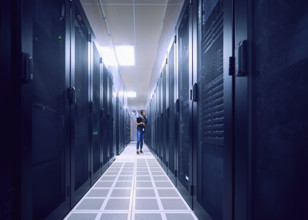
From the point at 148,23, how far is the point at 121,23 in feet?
1.71

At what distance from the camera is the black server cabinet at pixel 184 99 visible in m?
1.92

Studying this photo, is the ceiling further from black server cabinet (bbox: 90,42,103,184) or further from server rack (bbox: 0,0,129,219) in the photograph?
server rack (bbox: 0,0,129,219)

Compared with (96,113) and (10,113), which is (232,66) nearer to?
(10,113)

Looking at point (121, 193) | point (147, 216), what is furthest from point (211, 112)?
point (121, 193)

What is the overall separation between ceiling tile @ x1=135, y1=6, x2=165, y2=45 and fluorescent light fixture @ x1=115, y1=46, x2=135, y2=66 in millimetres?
490

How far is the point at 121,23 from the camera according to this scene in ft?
13.2

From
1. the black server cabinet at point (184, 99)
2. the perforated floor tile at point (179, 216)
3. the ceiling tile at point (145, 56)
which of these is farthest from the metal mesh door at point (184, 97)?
the ceiling tile at point (145, 56)

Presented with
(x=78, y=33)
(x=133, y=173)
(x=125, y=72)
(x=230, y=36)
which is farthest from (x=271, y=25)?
(x=125, y=72)

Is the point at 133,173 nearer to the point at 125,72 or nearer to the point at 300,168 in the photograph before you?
the point at 300,168

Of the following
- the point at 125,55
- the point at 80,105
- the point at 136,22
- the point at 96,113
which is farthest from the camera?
the point at 125,55

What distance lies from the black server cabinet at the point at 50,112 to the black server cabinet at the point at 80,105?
16 centimetres

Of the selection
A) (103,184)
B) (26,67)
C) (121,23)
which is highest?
(121,23)

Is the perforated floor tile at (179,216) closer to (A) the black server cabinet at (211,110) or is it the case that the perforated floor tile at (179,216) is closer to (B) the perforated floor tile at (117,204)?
(A) the black server cabinet at (211,110)

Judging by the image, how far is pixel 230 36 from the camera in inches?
38.4
